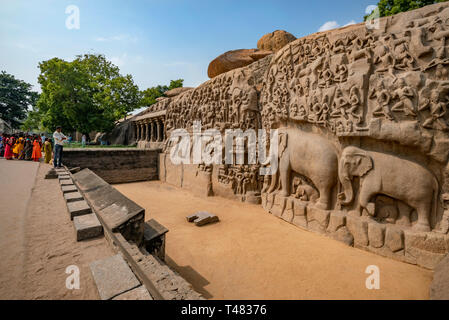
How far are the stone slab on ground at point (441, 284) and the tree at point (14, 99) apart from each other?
38.7 m

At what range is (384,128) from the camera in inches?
149

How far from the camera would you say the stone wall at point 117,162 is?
1020 cm

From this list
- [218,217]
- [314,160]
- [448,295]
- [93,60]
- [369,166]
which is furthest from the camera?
[93,60]

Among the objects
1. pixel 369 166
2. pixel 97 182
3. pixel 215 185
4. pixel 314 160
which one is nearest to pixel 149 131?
pixel 215 185

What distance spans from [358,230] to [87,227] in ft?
15.3

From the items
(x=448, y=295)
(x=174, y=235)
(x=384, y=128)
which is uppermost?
(x=384, y=128)

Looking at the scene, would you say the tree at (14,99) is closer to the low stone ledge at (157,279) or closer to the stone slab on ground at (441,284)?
the low stone ledge at (157,279)

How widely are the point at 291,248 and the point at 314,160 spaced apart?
6.66 ft

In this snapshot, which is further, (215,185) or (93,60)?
(93,60)

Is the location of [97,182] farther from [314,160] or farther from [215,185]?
[314,160]

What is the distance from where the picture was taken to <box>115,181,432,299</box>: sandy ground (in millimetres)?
3070

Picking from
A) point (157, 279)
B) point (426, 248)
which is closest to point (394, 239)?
point (426, 248)

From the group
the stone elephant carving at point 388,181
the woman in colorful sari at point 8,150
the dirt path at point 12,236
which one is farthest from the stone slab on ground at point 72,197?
the woman in colorful sari at point 8,150

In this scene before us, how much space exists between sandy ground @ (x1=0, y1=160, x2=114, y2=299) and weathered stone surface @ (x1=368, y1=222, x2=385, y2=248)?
14.5 ft
